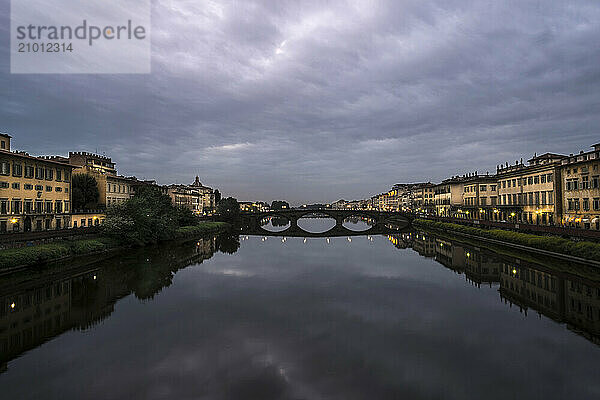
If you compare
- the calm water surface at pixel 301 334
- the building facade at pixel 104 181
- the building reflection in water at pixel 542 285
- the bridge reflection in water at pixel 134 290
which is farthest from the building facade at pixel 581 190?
the building facade at pixel 104 181

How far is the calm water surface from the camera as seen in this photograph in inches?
513

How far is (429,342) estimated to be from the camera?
17.1 metres

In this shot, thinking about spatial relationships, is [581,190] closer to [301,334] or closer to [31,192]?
[301,334]

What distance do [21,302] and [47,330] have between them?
694cm

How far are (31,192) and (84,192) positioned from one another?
16759mm

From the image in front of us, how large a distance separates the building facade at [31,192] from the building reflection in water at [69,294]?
1351 cm

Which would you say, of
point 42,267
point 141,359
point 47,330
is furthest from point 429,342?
point 42,267

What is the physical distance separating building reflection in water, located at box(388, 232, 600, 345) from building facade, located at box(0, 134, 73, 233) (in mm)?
54947

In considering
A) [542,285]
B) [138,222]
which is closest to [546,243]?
[542,285]

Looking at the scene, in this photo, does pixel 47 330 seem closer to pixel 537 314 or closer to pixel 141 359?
pixel 141 359

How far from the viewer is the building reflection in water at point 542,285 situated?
68.6 ft

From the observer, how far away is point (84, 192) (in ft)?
203

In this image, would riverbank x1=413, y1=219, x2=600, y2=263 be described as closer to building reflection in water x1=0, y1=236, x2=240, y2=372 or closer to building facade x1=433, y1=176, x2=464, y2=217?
building facade x1=433, y1=176, x2=464, y2=217

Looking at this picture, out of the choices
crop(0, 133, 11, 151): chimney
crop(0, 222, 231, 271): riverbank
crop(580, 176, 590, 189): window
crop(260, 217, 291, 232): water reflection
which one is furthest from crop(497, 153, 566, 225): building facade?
crop(0, 133, 11, 151): chimney
